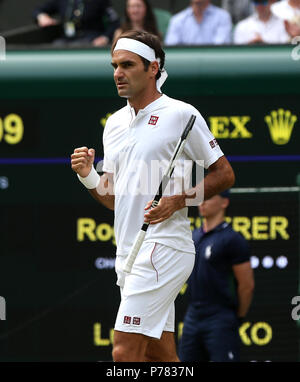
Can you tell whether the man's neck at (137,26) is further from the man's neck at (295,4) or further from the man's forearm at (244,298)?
the man's forearm at (244,298)

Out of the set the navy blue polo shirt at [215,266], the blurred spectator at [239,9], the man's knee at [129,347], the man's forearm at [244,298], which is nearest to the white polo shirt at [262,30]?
the blurred spectator at [239,9]

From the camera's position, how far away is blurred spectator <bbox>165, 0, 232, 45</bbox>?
31.7ft

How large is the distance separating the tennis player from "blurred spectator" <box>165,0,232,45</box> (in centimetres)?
370

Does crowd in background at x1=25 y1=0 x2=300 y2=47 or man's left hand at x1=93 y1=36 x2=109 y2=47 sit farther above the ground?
crowd in background at x1=25 y1=0 x2=300 y2=47

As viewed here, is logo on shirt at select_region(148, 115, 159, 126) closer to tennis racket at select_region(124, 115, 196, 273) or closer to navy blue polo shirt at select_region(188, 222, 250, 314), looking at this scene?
tennis racket at select_region(124, 115, 196, 273)

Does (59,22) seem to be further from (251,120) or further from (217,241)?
(217,241)

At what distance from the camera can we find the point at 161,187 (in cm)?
569

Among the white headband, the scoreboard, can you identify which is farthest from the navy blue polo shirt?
the white headband

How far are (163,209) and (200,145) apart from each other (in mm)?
417

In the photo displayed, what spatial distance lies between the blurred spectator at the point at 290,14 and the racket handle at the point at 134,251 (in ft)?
13.3

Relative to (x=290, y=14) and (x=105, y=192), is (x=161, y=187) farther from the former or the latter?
(x=290, y=14)

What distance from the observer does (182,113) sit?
5.88 meters

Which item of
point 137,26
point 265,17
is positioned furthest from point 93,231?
point 265,17
